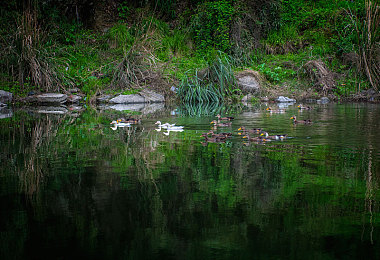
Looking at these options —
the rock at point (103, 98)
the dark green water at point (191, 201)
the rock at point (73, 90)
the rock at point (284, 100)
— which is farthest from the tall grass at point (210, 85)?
the dark green water at point (191, 201)

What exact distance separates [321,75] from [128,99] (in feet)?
24.7

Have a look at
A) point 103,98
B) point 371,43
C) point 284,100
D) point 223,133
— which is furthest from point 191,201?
point 371,43

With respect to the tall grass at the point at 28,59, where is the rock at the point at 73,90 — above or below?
below

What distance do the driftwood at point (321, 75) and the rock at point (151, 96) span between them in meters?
6.09

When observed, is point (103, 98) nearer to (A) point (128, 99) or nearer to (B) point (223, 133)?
Answer: (A) point (128, 99)

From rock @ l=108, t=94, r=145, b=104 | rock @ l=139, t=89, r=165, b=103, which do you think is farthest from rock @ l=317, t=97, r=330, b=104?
rock @ l=108, t=94, r=145, b=104

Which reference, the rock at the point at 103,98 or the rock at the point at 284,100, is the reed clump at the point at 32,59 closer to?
the rock at the point at 103,98

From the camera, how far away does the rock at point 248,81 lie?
15.7 m

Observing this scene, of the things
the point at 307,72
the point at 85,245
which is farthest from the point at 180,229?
the point at 307,72

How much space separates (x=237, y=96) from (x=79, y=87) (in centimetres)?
598

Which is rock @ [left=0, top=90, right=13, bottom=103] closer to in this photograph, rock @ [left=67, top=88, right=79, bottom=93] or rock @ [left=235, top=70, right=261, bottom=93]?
rock @ [left=67, top=88, right=79, bottom=93]

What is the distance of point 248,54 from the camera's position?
18.1 m

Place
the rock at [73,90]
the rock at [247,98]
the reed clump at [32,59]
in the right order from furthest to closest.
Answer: the rock at [247,98] → the rock at [73,90] → the reed clump at [32,59]

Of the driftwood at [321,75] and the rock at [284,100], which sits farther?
the driftwood at [321,75]
